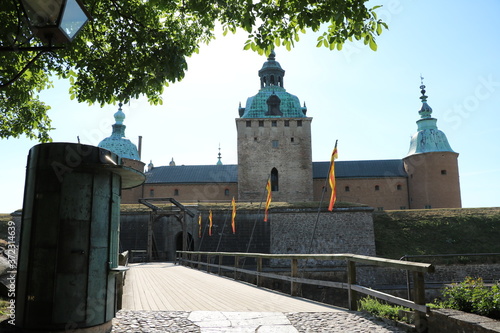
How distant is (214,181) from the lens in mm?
44219

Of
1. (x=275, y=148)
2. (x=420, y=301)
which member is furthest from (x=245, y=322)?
(x=275, y=148)

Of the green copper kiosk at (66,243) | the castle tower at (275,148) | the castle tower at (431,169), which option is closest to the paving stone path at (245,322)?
the green copper kiosk at (66,243)

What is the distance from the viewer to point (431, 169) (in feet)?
131

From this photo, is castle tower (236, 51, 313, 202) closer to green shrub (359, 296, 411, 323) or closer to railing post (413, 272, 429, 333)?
green shrub (359, 296, 411, 323)

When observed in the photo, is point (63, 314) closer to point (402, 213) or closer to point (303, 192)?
point (402, 213)

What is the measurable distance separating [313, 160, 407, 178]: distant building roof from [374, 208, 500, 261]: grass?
42.5 feet

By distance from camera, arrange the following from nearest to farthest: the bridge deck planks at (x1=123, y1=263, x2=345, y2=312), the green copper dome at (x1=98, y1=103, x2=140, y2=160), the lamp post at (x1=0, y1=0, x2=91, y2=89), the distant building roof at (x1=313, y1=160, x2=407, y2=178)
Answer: the lamp post at (x1=0, y1=0, x2=91, y2=89)
the bridge deck planks at (x1=123, y1=263, x2=345, y2=312)
the distant building roof at (x1=313, y1=160, x2=407, y2=178)
the green copper dome at (x1=98, y1=103, x2=140, y2=160)

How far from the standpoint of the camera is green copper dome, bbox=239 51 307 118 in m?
43.1

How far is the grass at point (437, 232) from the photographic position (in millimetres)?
25984

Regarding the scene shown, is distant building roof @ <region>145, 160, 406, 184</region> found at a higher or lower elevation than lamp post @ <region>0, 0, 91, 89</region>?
higher

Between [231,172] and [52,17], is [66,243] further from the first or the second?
[231,172]

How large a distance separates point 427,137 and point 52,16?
43.1 metres

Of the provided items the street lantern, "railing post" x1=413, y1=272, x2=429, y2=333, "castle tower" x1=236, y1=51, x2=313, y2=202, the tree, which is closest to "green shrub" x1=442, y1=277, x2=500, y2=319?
"railing post" x1=413, y1=272, x2=429, y2=333

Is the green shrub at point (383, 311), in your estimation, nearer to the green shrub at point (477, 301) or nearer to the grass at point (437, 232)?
the green shrub at point (477, 301)
